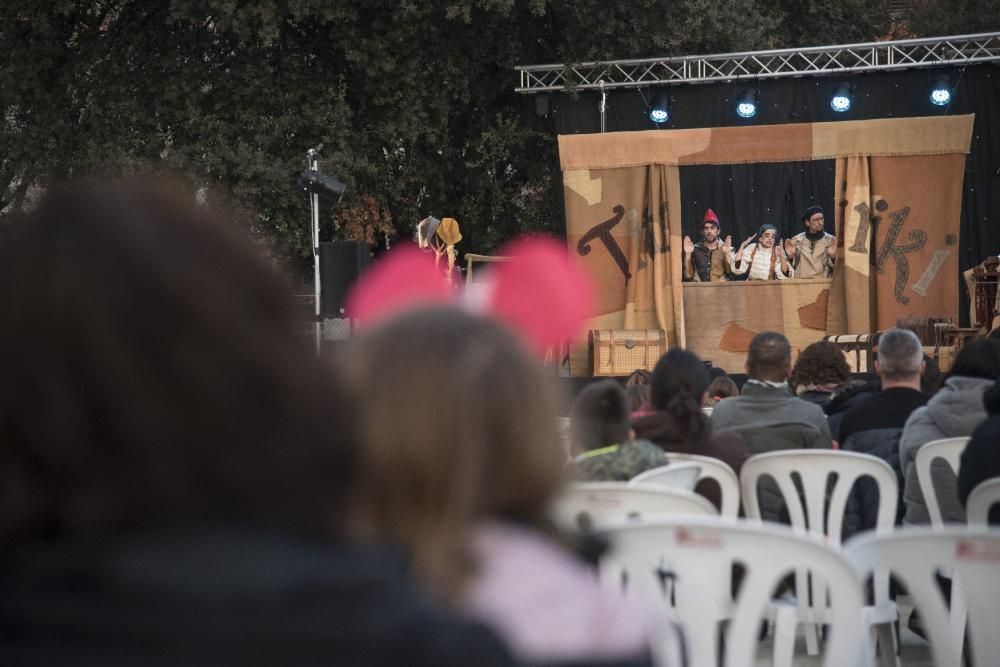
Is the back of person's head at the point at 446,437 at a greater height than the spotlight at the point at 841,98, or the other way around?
the spotlight at the point at 841,98

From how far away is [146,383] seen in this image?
0.84 meters

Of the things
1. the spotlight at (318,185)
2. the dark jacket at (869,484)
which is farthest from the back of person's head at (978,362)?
the spotlight at (318,185)

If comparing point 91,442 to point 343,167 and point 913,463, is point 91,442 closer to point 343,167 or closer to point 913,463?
point 913,463

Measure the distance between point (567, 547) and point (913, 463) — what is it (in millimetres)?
2981

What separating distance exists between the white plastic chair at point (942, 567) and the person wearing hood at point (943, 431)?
5.33 feet

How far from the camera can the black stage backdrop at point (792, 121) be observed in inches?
513

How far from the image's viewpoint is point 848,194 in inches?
519

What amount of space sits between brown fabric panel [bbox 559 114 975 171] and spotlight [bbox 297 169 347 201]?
154 inches

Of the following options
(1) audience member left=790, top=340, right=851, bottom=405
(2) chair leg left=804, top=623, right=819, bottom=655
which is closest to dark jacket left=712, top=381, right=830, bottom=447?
(2) chair leg left=804, top=623, right=819, bottom=655

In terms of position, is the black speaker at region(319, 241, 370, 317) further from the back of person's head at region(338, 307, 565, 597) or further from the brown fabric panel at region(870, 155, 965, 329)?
the back of person's head at region(338, 307, 565, 597)

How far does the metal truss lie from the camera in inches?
487

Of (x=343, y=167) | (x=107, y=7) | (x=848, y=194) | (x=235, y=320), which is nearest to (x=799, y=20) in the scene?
(x=848, y=194)

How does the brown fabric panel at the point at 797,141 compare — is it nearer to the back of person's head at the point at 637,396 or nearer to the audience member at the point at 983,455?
the back of person's head at the point at 637,396

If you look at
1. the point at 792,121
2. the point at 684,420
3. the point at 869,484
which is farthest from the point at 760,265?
the point at 684,420
